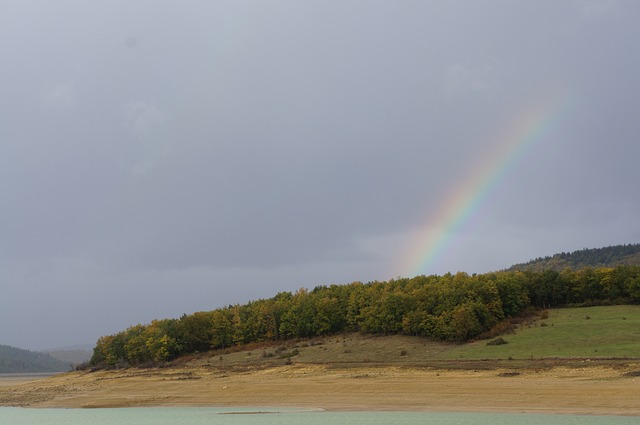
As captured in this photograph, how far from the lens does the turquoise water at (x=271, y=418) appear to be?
117 ft

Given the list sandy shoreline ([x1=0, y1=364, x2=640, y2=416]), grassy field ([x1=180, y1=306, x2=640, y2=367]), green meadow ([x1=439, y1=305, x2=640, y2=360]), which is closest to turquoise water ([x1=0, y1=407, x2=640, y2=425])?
sandy shoreline ([x1=0, y1=364, x2=640, y2=416])

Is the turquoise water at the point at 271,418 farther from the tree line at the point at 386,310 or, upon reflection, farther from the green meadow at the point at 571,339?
the tree line at the point at 386,310

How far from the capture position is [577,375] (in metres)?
51.5

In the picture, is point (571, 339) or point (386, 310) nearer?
point (571, 339)

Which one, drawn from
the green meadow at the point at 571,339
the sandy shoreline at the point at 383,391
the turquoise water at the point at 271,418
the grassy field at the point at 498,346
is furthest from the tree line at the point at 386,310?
the turquoise water at the point at 271,418

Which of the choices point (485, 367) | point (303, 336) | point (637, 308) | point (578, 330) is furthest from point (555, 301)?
point (485, 367)

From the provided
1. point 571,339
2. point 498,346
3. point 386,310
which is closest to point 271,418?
point 498,346

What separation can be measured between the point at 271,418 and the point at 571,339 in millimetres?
46371

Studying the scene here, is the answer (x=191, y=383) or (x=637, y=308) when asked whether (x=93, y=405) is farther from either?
(x=637, y=308)

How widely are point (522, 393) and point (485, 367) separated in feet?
54.1

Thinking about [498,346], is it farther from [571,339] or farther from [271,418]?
[271,418]

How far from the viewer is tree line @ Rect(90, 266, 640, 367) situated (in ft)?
303

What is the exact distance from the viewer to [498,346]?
7719 centimetres

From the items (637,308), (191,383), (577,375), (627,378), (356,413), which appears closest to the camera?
(356,413)
